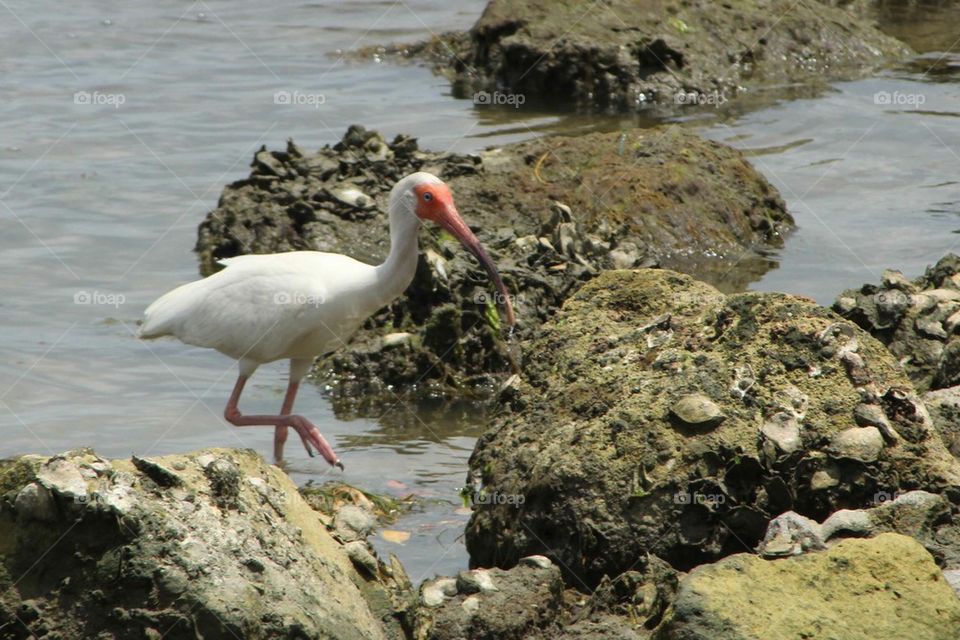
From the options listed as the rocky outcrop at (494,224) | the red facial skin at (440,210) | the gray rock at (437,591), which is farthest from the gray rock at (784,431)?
the rocky outcrop at (494,224)

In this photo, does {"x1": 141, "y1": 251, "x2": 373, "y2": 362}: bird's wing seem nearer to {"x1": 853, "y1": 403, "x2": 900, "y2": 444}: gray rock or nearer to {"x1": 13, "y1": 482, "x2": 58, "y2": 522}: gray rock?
{"x1": 853, "y1": 403, "x2": 900, "y2": 444}: gray rock

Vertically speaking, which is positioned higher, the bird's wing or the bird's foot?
the bird's wing

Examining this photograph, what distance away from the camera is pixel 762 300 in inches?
227

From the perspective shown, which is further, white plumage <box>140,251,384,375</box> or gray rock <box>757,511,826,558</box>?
white plumage <box>140,251,384,375</box>

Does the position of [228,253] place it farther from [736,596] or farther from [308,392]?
[736,596]

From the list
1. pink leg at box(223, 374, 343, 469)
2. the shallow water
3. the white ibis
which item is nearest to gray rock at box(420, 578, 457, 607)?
the shallow water

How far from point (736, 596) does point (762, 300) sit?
1.90m

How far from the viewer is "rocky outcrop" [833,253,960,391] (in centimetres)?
726

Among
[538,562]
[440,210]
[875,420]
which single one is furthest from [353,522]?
[440,210]

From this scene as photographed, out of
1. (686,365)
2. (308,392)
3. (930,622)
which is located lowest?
(308,392)

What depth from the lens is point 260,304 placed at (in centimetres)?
774

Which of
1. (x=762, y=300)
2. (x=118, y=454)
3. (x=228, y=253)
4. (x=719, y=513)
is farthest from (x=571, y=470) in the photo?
(x=228, y=253)

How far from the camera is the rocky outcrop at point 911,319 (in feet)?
23.8

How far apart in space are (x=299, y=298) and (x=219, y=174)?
19.5ft
